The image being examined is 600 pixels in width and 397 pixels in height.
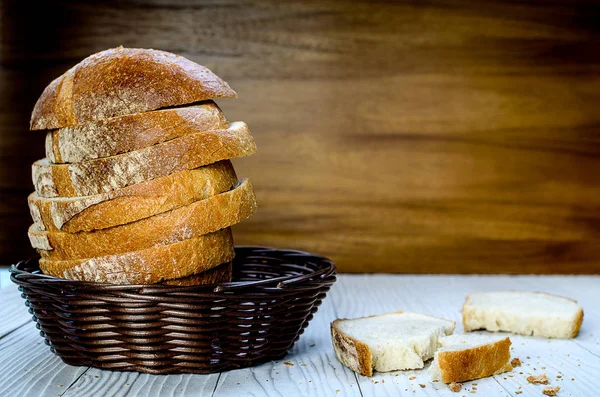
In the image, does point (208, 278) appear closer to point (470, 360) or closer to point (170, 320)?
point (170, 320)

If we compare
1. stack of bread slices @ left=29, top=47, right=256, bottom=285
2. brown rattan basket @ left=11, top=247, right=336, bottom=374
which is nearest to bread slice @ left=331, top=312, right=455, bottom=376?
brown rattan basket @ left=11, top=247, right=336, bottom=374

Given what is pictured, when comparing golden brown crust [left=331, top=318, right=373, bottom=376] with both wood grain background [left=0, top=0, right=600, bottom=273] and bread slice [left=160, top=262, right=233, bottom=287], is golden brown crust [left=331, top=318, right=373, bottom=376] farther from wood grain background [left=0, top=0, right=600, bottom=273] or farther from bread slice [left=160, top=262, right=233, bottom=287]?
wood grain background [left=0, top=0, right=600, bottom=273]

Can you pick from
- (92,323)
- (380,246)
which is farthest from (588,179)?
(92,323)

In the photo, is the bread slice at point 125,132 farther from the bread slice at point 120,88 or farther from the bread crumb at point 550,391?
the bread crumb at point 550,391

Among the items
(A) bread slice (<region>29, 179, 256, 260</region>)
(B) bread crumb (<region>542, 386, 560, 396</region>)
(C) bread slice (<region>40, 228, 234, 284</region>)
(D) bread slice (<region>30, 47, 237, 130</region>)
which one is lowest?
(B) bread crumb (<region>542, 386, 560, 396</region>)

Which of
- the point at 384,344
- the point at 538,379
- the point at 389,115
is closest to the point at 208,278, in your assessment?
the point at 384,344

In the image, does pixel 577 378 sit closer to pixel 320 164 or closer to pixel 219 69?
pixel 320 164
